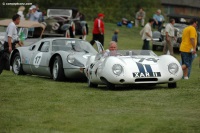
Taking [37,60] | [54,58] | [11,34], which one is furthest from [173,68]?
[11,34]

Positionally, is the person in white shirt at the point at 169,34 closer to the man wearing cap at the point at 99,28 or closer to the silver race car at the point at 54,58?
the man wearing cap at the point at 99,28

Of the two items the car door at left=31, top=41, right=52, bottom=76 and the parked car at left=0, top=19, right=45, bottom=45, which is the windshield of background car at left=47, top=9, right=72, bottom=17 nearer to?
the parked car at left=0, top=19, right=45, bottom=45

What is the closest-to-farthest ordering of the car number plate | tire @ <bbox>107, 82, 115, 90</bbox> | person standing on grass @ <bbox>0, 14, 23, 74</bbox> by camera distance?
the car number plate → tire @ <bbox>107, 82, 115, 90</bbox> → person standing on grass @ <bbox>0, 14, 23, 74</bbox>

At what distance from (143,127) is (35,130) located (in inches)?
59.8

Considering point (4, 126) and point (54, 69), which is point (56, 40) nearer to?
point (54, 69)

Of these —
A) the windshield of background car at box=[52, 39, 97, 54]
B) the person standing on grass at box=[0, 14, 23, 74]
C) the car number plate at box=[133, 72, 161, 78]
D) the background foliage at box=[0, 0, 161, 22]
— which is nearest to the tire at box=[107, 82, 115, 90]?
the car number plate at box=[133, 72, 161, 78]

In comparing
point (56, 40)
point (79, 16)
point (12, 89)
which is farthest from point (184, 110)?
point (79, 16)

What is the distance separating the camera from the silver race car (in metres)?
19.1

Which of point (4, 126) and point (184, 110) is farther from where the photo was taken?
point (184, 110)

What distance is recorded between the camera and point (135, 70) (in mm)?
16047

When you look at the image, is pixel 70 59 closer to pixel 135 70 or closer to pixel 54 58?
pixel 54 58

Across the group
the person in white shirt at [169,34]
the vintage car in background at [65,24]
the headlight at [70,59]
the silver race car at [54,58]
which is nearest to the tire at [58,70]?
the silver race car at [54,58]

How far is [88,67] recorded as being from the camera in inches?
693

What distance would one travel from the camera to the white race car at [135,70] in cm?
1602
